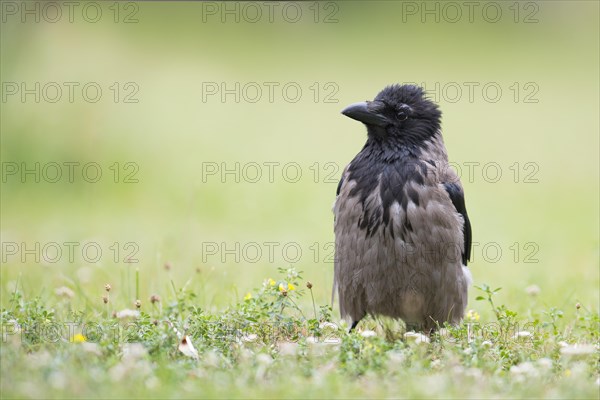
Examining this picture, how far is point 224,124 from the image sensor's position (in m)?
14.8

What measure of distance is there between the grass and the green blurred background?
1.09m

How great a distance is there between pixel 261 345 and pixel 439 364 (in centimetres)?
92

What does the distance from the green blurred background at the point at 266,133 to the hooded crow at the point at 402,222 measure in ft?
3.39

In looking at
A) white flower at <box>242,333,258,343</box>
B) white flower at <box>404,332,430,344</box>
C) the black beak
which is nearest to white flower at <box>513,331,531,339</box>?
white flower at <box>404,332,430,344</box>

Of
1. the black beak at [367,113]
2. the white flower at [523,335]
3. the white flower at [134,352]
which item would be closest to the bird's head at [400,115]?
the black beak at [367,113]

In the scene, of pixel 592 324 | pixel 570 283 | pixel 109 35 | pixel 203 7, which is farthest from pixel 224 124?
pixel 592 324

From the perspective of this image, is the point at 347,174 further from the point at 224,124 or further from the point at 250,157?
the point at 224,124

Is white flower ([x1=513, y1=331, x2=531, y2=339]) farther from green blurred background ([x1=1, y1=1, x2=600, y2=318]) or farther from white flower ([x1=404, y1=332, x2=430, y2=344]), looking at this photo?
green blurred background ([x1=1, y1=1, x2=600, y2=318])

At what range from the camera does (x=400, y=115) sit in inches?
219

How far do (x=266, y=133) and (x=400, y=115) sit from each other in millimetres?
8877

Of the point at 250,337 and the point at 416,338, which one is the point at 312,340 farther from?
the point at 416,338

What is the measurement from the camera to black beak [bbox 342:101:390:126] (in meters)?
5.44

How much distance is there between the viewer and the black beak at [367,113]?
544 cm

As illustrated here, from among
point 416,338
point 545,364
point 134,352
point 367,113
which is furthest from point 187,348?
point 367,113
